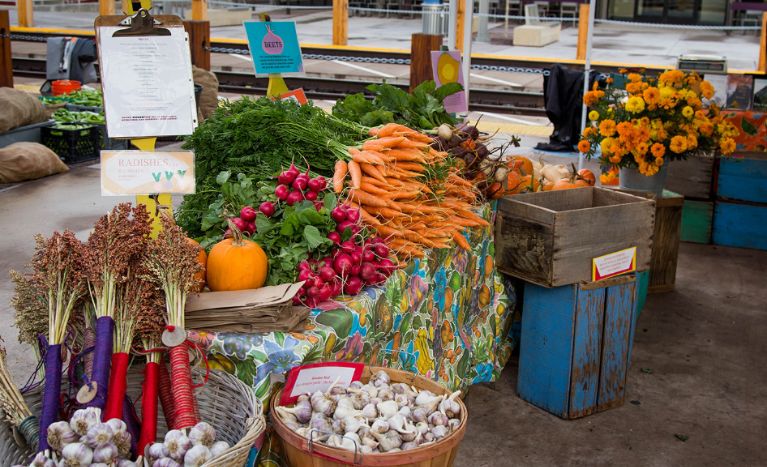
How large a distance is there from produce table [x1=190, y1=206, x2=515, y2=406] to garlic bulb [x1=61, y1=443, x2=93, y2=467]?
563 mm

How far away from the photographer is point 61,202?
7.24 m

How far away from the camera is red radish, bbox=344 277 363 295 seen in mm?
2928

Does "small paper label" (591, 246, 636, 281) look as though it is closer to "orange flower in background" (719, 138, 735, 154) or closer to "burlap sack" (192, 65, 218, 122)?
"orange flower in background" (719, 138, 735, 154)

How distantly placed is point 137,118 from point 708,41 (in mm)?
19515

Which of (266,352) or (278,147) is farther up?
(278,147)

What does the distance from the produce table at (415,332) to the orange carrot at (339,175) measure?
1.32ft

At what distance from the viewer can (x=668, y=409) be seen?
13.6ft

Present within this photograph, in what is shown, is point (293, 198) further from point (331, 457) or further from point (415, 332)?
point (331, 457)

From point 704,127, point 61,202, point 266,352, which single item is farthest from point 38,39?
point 266,352

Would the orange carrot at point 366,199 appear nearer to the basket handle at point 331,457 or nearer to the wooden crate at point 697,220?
the basket handle at point 331,457

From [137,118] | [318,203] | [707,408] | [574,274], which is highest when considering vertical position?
[137,118]

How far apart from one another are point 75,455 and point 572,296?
8.06ft

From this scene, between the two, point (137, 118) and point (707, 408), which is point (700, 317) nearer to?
point (707, 408)

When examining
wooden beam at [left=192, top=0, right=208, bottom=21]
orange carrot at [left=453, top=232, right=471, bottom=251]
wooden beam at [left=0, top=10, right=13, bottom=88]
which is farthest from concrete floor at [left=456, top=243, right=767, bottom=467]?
wooden beam at [left=192, top=0, right=208, bottom=21]
